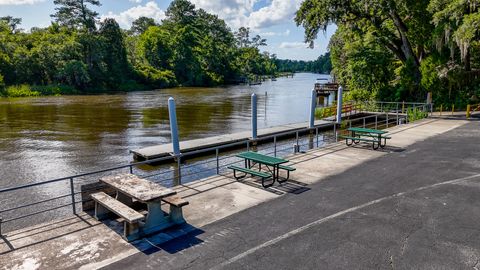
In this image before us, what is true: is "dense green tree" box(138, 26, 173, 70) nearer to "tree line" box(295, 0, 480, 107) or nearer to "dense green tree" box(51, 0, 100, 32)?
"dense green tree" box(51, 0, 100, 32)

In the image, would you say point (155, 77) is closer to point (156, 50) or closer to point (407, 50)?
point (156, 50)

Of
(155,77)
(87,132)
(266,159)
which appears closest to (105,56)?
(155,77)

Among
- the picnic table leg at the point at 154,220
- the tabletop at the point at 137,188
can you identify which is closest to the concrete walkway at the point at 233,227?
the picnic table leg at the point at 154,220

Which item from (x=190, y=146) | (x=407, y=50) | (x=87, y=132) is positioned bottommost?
(x=87, y=132)

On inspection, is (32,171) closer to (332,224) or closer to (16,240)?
(16,240)

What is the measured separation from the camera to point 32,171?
52.1 ft

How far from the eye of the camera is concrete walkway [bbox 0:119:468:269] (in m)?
5.61

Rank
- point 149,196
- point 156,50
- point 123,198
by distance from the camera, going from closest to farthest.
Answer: point 149,196 < point 123,198 < point 156,50

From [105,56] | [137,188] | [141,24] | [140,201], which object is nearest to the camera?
[140,201]

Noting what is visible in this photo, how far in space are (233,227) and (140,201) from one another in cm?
179

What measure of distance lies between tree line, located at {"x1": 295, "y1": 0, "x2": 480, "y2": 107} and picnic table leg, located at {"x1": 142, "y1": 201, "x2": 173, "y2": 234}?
2295cm

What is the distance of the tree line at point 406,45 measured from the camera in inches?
945

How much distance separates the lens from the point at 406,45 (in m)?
28.9

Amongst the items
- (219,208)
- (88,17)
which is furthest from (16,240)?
(88,17)
